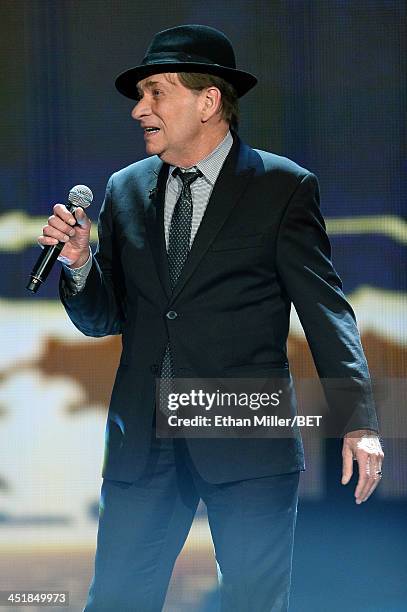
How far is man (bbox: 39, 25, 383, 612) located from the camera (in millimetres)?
1945

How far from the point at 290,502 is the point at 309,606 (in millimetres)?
1039

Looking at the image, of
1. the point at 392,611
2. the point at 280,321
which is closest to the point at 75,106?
the point at 280,321

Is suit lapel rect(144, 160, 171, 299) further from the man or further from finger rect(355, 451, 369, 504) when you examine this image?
finger rect(355, 451, 369, 504)

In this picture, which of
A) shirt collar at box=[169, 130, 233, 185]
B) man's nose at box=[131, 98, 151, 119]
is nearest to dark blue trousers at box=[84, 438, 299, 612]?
shirt collar at box=[169, 130, 233, 185]

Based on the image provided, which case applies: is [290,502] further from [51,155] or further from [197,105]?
[51,155]

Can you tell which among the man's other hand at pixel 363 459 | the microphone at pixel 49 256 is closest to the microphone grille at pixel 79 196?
the microphone at pixel 49 256

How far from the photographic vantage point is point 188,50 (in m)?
2.07

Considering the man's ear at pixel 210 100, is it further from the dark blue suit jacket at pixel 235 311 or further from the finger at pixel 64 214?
the finger at pixel 64 214

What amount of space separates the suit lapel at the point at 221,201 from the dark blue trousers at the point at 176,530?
34cm

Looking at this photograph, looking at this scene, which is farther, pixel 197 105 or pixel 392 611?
pixel 392 611

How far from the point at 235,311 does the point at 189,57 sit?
52 cm

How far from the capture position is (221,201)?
2020 millimetres

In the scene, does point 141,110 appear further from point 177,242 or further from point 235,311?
point 235,311

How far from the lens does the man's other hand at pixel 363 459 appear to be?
1.90 meters
